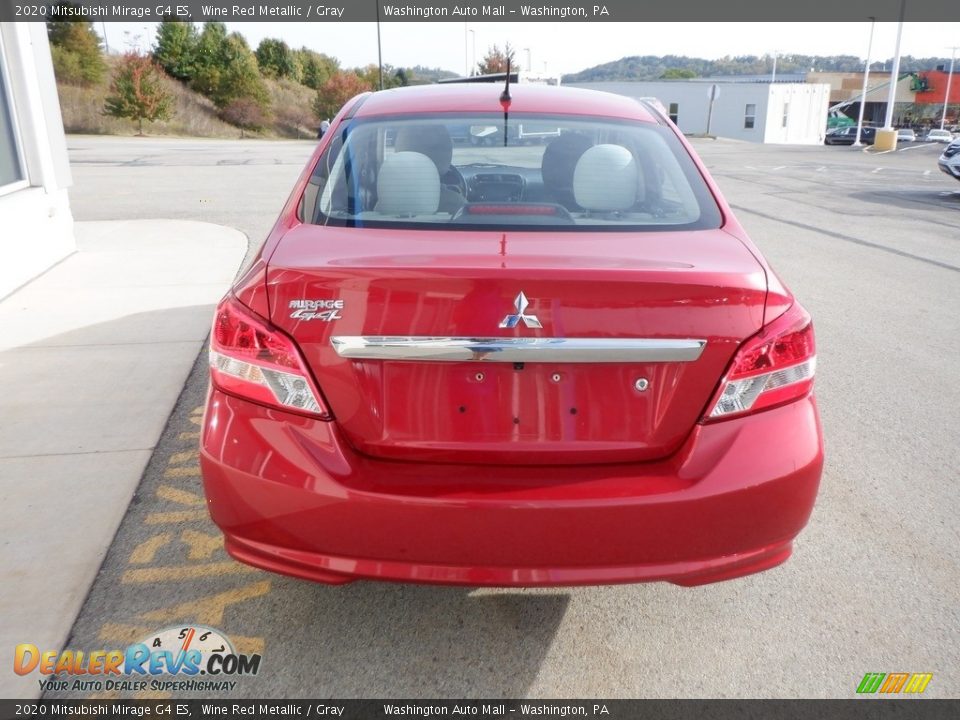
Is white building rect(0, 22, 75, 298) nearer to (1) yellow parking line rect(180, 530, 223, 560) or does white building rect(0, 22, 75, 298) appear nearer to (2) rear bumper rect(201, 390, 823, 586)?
(1) yellow parking line rect(180, 530, 223, 560)

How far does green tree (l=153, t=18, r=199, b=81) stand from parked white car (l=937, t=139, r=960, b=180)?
156ft

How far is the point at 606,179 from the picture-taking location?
2.82 metres

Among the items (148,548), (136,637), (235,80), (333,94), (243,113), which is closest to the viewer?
(136,637)

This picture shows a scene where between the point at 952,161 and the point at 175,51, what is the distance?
159 feet

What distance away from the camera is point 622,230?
248cm

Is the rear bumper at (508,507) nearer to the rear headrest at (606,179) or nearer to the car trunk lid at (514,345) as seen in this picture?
the car trunk lid at (514,345)

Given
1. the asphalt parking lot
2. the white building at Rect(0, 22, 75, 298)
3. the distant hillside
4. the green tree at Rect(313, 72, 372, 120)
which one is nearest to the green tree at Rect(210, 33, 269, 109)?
the green tree at Rect(313, 72, 372, 120)

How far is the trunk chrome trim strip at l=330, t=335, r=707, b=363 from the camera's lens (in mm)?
2012

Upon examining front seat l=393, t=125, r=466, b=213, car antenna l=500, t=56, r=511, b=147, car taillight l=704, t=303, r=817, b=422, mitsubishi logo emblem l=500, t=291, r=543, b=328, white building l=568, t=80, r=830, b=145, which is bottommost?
white building l=568, t=80, r=830, b=145

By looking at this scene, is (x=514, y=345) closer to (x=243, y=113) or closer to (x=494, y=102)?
(x=494, y=102)

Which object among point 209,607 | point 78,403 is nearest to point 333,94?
point 78,403

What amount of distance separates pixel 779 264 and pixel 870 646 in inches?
263

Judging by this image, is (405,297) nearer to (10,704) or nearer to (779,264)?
(10,704)

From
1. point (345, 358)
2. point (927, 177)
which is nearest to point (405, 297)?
point (345, 358)
